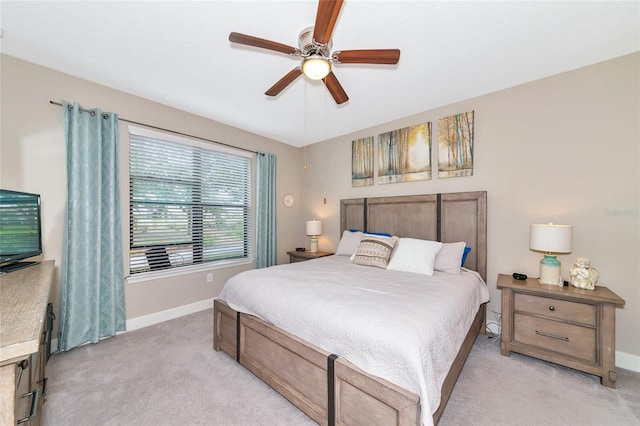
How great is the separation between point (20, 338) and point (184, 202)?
273 centimetres

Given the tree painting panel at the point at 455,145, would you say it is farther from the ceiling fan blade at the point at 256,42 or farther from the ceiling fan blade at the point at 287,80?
the ceiling fan blade at the point at 256,42

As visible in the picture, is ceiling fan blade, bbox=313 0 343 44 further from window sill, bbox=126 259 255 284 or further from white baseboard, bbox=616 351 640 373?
white baseboard, bbox=616 351 640 373

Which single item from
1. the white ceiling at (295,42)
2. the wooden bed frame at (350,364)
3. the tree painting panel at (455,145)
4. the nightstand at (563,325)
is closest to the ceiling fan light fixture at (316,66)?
the white ceiling at (295,42)

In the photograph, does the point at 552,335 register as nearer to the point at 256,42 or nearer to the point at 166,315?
the point at 256,42

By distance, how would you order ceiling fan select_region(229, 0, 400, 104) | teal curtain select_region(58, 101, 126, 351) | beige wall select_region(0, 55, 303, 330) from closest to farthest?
ceiling fan select_region(229, 0, 400, 104) → beige wall select_region(0, 55, 303, 330) → teal curtain select_region(58, 101, 126, 351)

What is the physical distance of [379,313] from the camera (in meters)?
1.45

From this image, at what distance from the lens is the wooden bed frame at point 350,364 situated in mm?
1277

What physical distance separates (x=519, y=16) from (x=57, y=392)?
432 cm

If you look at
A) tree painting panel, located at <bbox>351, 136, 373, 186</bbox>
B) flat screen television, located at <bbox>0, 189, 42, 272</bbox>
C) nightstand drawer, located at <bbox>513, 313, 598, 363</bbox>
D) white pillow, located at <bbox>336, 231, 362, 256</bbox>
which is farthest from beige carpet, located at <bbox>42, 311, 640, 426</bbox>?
tree painting panel, located at <bbox>351, 136, 373, 186</bbox>

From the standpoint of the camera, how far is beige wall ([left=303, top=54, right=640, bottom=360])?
6.98ft

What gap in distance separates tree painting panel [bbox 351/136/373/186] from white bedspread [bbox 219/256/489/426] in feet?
5.98

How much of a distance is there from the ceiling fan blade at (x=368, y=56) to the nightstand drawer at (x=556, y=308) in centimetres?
233

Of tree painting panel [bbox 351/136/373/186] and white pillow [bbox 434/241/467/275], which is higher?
tree painting panel [bbox 351/136/373/186]

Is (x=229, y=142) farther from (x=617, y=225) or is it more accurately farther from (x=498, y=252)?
(x=617, y=225)
